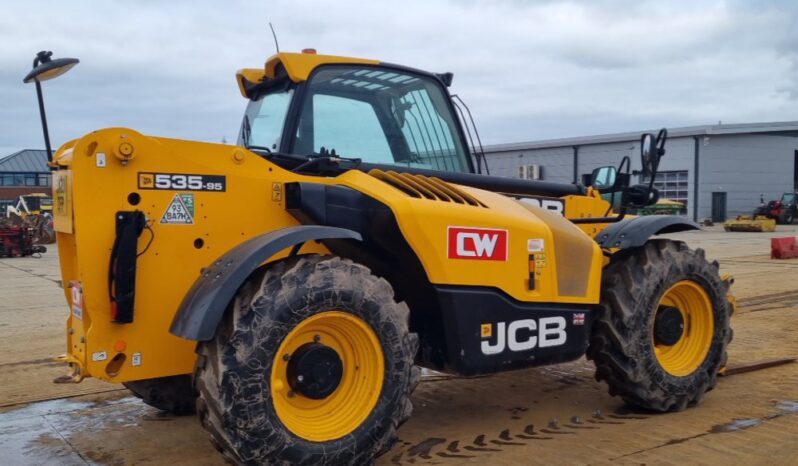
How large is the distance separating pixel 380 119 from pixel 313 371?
1936 mm

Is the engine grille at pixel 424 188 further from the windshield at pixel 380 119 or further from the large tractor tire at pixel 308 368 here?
the large tractor tire at pixel 308 368

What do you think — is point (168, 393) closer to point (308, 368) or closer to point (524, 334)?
point (308, 368)

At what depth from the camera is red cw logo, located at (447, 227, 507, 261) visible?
426 cm

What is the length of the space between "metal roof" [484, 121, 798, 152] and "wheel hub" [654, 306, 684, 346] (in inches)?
1462

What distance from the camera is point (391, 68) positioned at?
16.4 feet

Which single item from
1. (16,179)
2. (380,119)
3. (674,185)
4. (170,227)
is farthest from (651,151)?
(16,179)

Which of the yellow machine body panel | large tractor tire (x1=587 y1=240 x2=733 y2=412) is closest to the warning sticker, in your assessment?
the yellow machine body panel

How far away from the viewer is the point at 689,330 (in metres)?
5.54

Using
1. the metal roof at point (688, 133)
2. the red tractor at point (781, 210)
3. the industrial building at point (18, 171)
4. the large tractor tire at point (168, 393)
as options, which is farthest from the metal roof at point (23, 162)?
the large tractor tire at point (168, 393)

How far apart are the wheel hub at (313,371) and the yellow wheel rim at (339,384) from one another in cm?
4

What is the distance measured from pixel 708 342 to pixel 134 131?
409 cm

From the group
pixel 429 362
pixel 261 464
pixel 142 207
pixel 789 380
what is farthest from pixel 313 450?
pixel 789 380

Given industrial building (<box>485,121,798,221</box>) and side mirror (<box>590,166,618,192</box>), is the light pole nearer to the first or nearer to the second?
side mirror (<box>590,166,618,192</box>)

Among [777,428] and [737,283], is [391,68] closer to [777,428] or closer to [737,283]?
[777,428]
